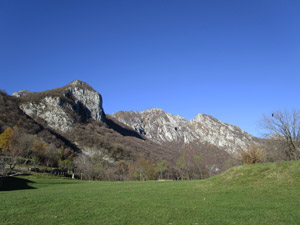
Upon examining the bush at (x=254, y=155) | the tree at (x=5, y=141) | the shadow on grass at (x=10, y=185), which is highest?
the tree at (x=5, y=141)

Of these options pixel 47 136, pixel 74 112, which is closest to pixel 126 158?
pixel 47 136

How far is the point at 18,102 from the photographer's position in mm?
170375

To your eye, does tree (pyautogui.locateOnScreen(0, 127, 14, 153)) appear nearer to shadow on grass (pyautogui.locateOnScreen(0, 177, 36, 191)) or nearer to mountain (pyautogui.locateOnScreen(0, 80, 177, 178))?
mountain (pyautogui.locateOnScreen(0, 80, 177, 178))

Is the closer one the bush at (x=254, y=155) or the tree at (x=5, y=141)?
the bush at (x=254, y=155)

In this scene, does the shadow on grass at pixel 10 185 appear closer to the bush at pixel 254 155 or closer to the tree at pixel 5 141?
the bush at pixel 254 155

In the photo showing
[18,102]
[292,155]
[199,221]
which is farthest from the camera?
[18,102]

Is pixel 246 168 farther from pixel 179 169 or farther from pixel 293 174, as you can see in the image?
pixel 179 169

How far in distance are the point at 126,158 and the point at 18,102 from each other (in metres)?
107

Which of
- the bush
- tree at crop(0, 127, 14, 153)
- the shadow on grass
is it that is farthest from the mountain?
the bush

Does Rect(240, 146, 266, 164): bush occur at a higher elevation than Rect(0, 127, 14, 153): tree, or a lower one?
lower

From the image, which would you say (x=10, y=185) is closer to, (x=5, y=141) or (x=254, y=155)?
(x=254, y=155)

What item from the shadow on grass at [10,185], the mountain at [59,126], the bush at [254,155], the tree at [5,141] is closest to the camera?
the shadow on grass at [10,185]

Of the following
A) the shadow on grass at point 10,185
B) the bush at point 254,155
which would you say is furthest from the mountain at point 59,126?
the bush at point 254,155

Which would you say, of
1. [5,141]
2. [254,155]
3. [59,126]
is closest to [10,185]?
[254,155]
